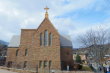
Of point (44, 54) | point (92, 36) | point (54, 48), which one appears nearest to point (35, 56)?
point (44, 54)

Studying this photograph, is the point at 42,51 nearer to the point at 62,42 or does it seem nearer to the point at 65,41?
the point at 62,42

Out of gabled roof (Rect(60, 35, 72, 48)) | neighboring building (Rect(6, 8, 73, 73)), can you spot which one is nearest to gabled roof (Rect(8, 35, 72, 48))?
gabled roof (Rect(60, 35, 72, 48))

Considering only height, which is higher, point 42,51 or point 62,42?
point 62,42

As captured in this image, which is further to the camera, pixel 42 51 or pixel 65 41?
pixel 65 41

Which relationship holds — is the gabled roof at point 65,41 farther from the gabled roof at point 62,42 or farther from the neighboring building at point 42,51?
the neighboring building at point 42,51

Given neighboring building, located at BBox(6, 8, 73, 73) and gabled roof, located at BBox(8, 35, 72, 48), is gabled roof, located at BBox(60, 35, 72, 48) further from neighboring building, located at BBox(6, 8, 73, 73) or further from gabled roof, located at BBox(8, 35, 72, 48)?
neighboring building, located at BBox(6, 8, 73, 73)

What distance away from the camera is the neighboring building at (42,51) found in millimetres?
45647

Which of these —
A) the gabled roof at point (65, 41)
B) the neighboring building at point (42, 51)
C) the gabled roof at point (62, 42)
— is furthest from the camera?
the gabled roof at point (62, 42)

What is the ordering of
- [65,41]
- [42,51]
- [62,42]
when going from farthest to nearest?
[65,41]
[62,42]
[42,51]

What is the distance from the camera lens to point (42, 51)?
151 ft

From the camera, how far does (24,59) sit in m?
47.9

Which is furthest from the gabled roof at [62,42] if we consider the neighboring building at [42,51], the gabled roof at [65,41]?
the neighboring building at [42,51]

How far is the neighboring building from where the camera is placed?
1797 inches

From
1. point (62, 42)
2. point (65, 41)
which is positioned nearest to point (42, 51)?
point (62, 42)
